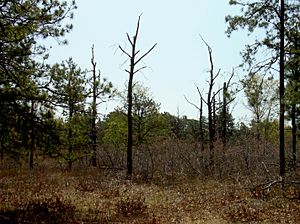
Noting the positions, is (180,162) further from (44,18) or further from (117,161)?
(44,18)

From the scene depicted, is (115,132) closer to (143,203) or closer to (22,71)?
(143,203)

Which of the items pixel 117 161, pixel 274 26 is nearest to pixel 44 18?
pixel 274 26

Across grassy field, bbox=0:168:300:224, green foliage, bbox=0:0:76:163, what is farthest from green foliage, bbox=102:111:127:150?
green foliage, bbox=0:0:76:163

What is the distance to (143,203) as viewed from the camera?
15.1 m

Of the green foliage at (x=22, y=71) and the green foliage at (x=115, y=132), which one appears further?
the green foliage at (x=115, y=132)

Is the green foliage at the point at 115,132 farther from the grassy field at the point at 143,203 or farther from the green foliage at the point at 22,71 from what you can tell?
the green foliage at the point at 22,71

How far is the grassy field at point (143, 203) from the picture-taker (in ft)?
40.0

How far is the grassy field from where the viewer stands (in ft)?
40.0

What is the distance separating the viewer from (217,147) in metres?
26.6

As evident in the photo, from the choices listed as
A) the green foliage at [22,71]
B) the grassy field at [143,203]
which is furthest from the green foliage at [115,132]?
the green foliage at [22,71]

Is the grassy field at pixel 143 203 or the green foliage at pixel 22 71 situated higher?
the green foliage at pixel 22 71

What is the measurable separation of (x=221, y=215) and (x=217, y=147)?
13.8 m

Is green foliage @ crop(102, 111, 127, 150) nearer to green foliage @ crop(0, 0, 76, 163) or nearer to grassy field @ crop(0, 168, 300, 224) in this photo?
grassy field @ crop(0, 168, 300, 224)

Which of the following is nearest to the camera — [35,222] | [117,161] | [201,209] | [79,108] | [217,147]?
[35,222]
